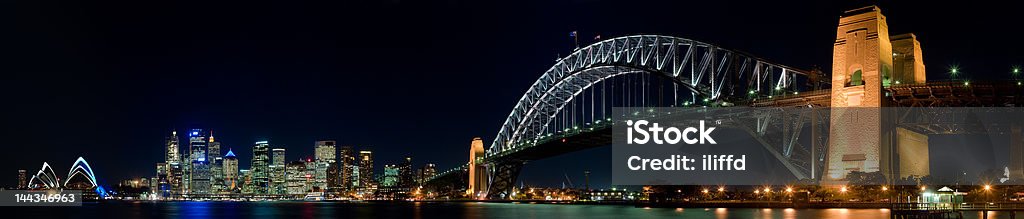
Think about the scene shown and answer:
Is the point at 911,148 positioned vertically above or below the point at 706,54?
below

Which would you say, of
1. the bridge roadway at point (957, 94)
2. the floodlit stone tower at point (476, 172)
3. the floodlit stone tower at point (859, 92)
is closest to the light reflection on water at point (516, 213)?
the floodlit stone tower at point (859, 92)

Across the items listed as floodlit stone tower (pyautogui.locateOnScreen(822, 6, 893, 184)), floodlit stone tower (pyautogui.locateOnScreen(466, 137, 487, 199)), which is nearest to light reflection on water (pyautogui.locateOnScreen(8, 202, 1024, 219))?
floodlit stone tower (pyautogui.locateOnScreen(822, 6, 893, 184))

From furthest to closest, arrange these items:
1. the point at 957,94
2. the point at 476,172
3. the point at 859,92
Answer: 1. the point at 476,172
2. the point at 859,92
3. the point at 957,94

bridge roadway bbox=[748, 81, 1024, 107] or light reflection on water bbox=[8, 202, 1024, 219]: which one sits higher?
bridge roadway bbox=[748, 81, 1024, 107]

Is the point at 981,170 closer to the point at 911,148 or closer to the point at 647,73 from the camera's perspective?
the point at 911,148

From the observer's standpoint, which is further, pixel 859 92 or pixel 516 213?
pixel 516 213

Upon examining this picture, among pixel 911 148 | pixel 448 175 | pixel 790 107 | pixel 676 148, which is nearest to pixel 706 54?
pixel 676 148

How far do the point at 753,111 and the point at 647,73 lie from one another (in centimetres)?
1671

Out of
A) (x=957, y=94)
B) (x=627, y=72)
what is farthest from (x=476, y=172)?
(x=957, y=94)

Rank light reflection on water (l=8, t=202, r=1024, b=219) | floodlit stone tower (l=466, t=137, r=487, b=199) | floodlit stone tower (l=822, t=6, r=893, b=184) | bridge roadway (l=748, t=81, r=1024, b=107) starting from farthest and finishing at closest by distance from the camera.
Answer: floodlit stone tower (l=466, t=137, r=487, b=199), light reflection on water (l=8, t=202, r=1024, b=219), floodlit stone tower (l=822, t=6, r=893, b=184), bridge roadway (l=748, t=81, r=1024, b=107)

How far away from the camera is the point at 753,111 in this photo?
62.2m

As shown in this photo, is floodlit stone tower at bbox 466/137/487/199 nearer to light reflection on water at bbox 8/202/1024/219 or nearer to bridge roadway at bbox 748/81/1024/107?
light reflection on water at bbox 8/202/1024/219

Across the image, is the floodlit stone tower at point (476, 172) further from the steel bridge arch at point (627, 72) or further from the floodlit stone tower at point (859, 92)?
the floodlit stone tower at point (859, 92)

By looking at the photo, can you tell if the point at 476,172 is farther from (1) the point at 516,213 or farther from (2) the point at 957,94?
(2) the point at 957,94
